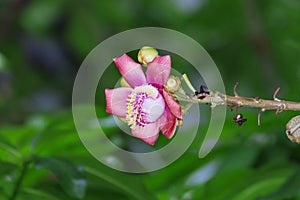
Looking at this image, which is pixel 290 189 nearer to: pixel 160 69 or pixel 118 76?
pixel 160 69

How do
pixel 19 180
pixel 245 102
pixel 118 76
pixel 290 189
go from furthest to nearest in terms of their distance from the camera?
pixel 118 76 < pixel 19 180 < pixel 290 189 < pixel 245 102

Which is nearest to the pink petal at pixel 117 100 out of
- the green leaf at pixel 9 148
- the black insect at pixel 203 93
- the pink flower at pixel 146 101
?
the pink flower at pixel 146 101

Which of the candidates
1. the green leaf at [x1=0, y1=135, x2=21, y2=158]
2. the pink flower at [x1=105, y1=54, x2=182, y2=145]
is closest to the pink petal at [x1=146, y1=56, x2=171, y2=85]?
the pink flower at [x1=105, y1=54, x2=182, y2=145]

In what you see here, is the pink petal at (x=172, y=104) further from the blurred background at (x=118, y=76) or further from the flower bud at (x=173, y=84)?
the blurred background at (x=118, y=76)

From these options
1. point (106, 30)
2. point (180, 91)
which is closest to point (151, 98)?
point (180, 91)

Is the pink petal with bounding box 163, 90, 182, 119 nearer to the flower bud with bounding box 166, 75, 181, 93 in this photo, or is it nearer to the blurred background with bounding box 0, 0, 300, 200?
the flower bud with bounding box 166, 75, 181, 93

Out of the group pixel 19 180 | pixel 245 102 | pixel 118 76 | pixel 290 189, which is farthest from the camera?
pixel 118 76

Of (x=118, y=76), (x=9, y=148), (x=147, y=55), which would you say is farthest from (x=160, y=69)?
(x=118, y=76)
